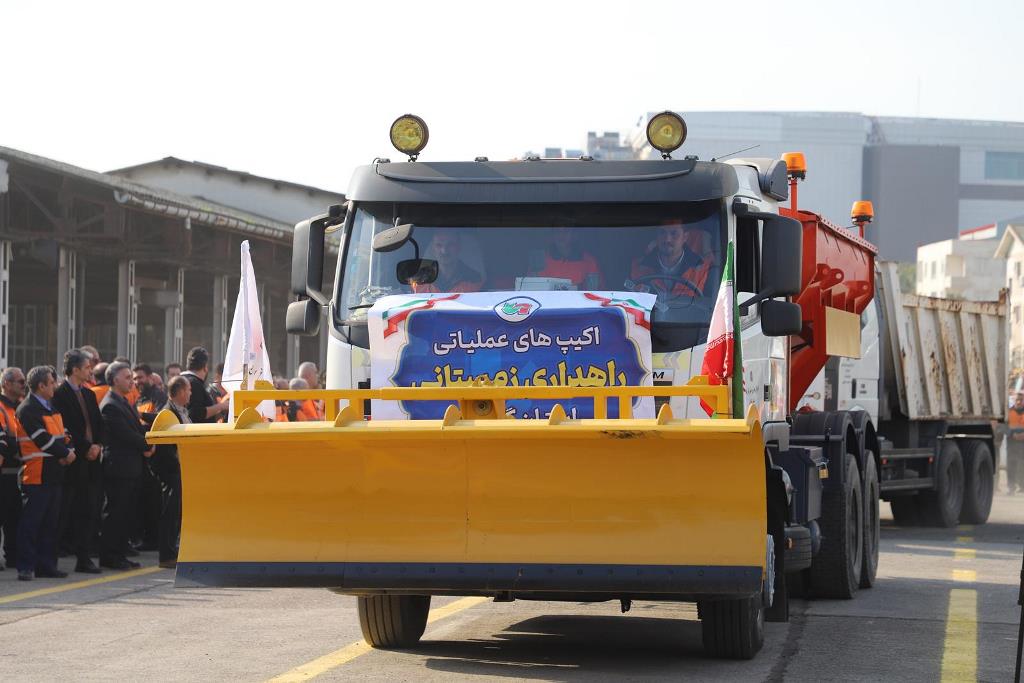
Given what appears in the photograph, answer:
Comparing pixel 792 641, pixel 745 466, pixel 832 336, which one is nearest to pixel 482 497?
pixel 745 466

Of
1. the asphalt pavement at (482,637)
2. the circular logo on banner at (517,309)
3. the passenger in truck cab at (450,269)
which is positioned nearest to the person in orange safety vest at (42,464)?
the asphalt pavement at (482,637)

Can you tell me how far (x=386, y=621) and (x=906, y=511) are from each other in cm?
1175

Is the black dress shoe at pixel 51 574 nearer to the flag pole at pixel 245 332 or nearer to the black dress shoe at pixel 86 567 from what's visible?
the black dress shoe at pixel 86 567

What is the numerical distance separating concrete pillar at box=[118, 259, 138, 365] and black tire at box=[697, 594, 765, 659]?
17.7 m

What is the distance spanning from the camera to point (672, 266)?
9023mm

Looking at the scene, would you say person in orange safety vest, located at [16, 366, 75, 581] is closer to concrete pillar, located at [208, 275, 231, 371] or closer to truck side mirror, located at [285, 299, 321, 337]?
truck side mirror, located at [285, 299, 321, 337]

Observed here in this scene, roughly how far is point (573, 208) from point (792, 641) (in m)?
2.90

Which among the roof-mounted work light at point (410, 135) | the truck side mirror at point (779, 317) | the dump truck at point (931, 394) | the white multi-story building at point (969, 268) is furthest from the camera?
the white multi-story building at point (969, 268)

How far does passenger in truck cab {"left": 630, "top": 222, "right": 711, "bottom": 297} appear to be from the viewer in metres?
8.94

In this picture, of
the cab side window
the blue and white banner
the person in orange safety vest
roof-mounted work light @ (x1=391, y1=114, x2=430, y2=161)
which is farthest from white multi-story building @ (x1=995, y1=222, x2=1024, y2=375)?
the blue and white banner

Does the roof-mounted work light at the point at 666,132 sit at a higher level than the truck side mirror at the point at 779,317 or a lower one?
higher

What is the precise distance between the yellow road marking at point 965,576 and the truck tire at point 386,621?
5721mm

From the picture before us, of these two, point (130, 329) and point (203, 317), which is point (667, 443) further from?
point (203, 317)

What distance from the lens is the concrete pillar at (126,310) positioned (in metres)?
25.4
